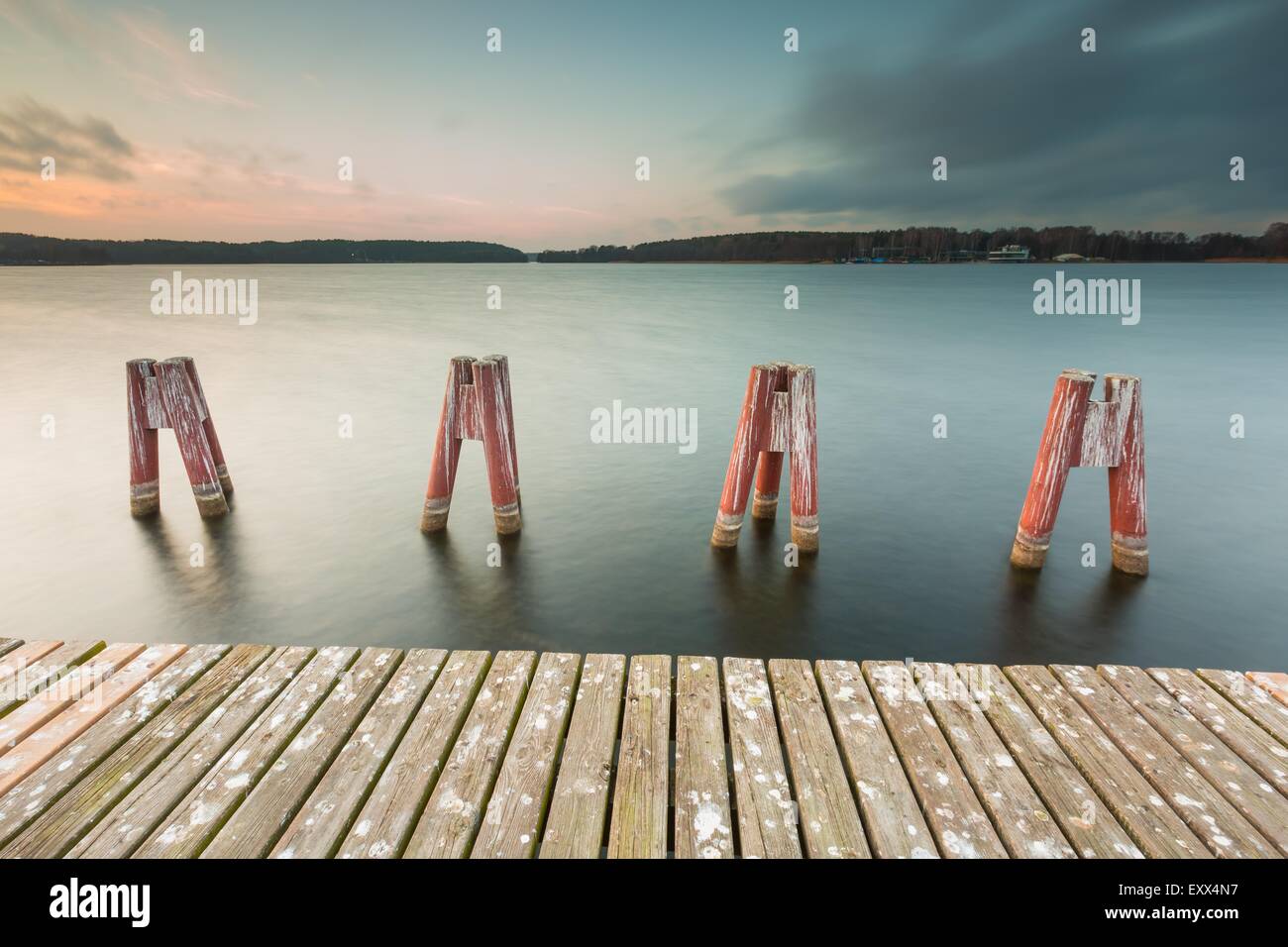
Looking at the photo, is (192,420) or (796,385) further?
(192,420)

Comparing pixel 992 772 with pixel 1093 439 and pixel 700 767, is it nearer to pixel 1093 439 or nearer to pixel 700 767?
pixel 700 767

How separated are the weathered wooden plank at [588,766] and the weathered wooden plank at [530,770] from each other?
66mm

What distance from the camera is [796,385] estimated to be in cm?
853

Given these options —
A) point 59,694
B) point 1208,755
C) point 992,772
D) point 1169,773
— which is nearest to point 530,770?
point 992,772

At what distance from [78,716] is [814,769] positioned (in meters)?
4.50

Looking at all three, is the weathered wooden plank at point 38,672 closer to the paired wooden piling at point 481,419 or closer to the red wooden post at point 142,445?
the paired wooden piling at point 481,419

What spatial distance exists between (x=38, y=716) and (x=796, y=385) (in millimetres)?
7694

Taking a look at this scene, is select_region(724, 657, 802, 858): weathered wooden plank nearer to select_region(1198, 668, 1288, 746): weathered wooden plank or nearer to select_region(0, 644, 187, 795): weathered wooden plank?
select_region(1198, 668, 1288, 746): weathered wooden plank

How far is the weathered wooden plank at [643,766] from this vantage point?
3.27 m

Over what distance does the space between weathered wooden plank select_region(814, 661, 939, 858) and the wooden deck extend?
0.05 ft
